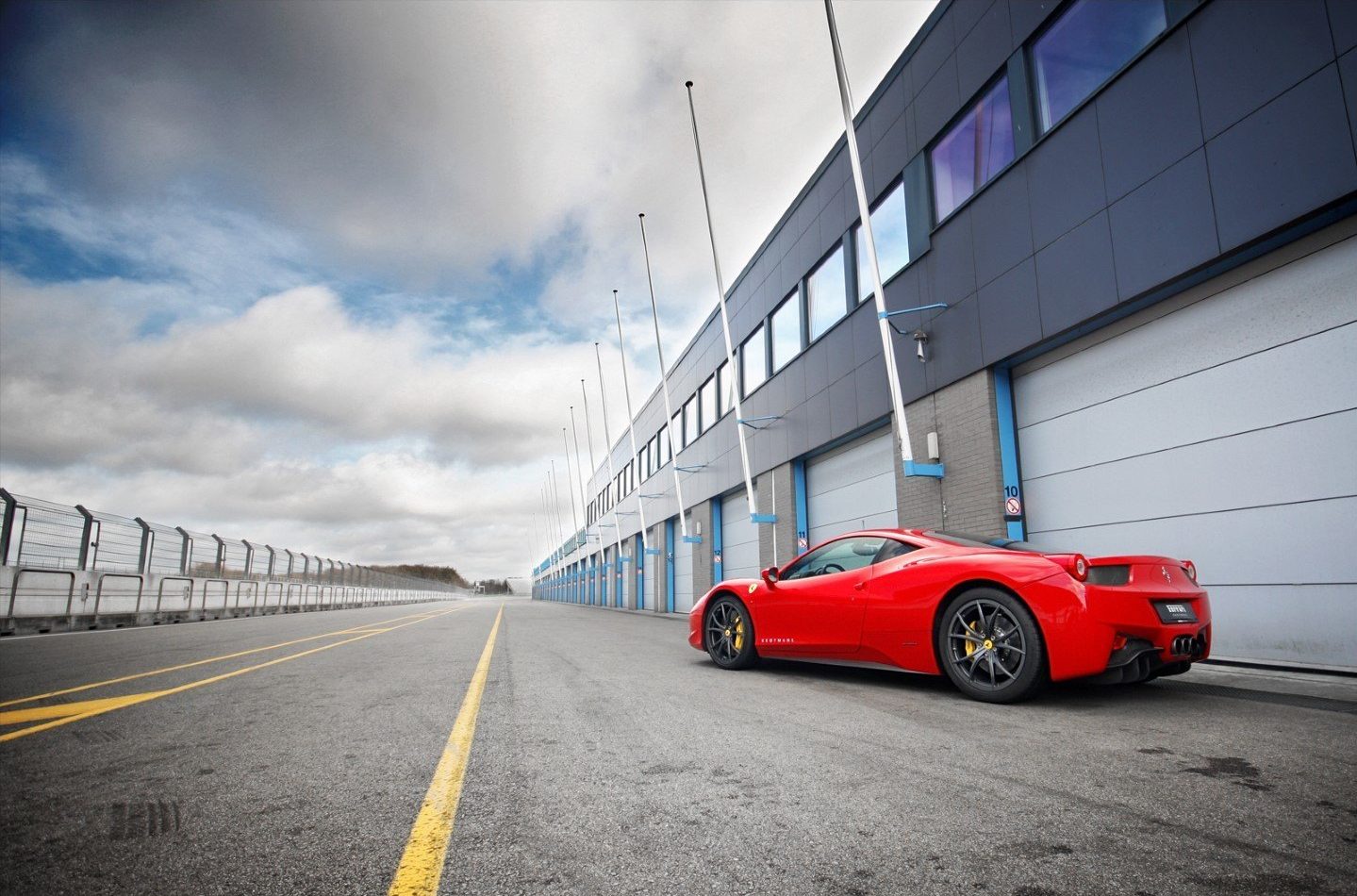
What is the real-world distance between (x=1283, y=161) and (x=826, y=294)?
9.06 metres

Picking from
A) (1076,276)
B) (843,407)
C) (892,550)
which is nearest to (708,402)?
(843,407)

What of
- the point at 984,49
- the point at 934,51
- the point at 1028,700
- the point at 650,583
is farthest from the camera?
the point at 650,583

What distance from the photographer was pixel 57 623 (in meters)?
12.8

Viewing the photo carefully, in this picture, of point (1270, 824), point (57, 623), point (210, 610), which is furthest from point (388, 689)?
point (210, 610)

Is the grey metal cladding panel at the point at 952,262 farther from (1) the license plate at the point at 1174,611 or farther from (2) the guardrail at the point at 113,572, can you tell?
(2) the guardrail at the point at 113,572

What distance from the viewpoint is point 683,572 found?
2531 cm

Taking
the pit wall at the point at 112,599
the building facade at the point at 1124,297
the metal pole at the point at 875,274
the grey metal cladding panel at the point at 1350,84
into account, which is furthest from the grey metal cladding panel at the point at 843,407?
the pit wall at the point at 112,599

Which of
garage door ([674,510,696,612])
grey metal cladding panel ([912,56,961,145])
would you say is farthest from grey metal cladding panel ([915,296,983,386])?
garage door ([674,510,696,612])

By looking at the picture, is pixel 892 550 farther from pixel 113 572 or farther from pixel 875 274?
pixel 113 572

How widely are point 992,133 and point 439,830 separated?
10.7 metres

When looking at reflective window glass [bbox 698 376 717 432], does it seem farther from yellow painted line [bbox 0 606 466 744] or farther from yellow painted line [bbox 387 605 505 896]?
yellow painted line [bbox 387 605 505 896]

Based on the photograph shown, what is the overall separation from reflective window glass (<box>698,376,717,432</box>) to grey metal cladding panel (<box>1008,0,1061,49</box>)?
14.5 m

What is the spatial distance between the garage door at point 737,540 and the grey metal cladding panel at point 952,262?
8.84 metres

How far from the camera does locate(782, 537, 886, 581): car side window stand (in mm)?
5602
